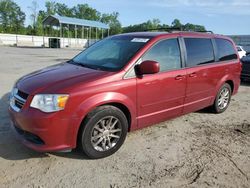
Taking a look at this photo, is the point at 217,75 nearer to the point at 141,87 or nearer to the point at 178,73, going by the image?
the point at 178,73

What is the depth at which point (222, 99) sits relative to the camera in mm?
6527

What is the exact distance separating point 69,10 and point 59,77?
113 meters

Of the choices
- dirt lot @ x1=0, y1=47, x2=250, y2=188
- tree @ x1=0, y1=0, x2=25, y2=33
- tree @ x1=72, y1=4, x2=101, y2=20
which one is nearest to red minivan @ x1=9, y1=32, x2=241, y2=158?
dirt lot @ x1=0, y1=47, x2=250, y2=188

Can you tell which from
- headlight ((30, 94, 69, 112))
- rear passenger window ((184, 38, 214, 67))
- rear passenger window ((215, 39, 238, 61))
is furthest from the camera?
rear passenger window ((215, 39, 238, 61))

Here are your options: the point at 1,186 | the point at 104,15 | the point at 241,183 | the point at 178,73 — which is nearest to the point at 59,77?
the point at 1,186

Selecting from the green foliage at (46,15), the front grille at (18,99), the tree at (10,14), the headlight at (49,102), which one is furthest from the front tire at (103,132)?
the tree at (10,14)

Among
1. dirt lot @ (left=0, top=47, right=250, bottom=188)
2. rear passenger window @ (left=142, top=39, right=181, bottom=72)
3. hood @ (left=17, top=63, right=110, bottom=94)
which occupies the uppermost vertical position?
rear passenger window @ (left=142, top=39, right=181, bottom=72)

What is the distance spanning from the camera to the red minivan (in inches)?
142

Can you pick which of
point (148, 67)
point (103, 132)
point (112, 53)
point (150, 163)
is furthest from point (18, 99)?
point (150, 163)

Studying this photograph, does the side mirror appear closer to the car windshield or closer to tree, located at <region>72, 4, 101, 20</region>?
the car windshield

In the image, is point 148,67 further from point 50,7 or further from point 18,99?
point 50,7

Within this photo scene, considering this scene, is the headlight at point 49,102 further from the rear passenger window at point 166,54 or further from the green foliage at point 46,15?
the green foliage at point 46,15

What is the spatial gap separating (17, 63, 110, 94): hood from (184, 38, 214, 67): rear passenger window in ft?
6.46

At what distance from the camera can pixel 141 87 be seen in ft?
14.3
